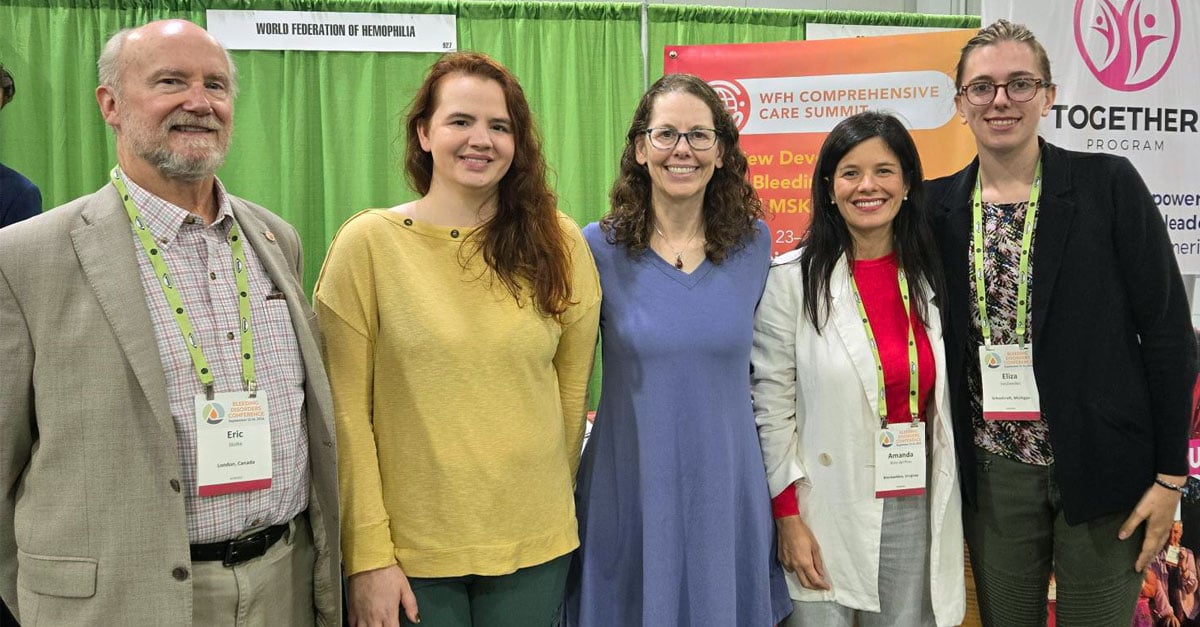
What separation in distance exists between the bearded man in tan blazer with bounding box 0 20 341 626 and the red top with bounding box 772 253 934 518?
1.10m

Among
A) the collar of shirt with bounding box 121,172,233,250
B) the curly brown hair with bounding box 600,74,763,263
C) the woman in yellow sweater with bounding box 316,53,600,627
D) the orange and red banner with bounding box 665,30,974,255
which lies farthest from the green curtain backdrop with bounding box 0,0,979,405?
the collar of shirt with bounding box 121,172,233,250

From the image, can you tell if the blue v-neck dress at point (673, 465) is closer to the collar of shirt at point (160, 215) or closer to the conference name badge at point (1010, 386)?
the conference name badge at point (1010, 386)

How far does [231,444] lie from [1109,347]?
73.0 inches

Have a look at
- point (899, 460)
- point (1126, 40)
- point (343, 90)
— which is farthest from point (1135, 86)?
point (343, 90)

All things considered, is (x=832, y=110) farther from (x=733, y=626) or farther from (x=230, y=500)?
(x=230, y=500)

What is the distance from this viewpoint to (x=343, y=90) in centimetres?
508

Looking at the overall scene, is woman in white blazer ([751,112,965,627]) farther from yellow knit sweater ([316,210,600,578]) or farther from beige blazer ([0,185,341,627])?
beige blazer ([0,185,341,627])

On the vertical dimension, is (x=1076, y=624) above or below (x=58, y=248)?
below

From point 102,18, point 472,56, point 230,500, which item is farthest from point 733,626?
point 102,18

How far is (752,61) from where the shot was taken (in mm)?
3949

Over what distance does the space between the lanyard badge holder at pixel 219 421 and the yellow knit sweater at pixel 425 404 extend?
17 cm

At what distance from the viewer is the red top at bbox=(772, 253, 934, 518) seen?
194 centimetres

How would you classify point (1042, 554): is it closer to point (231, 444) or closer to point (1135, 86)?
point (231, 444)

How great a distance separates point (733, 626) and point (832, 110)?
2.72m
